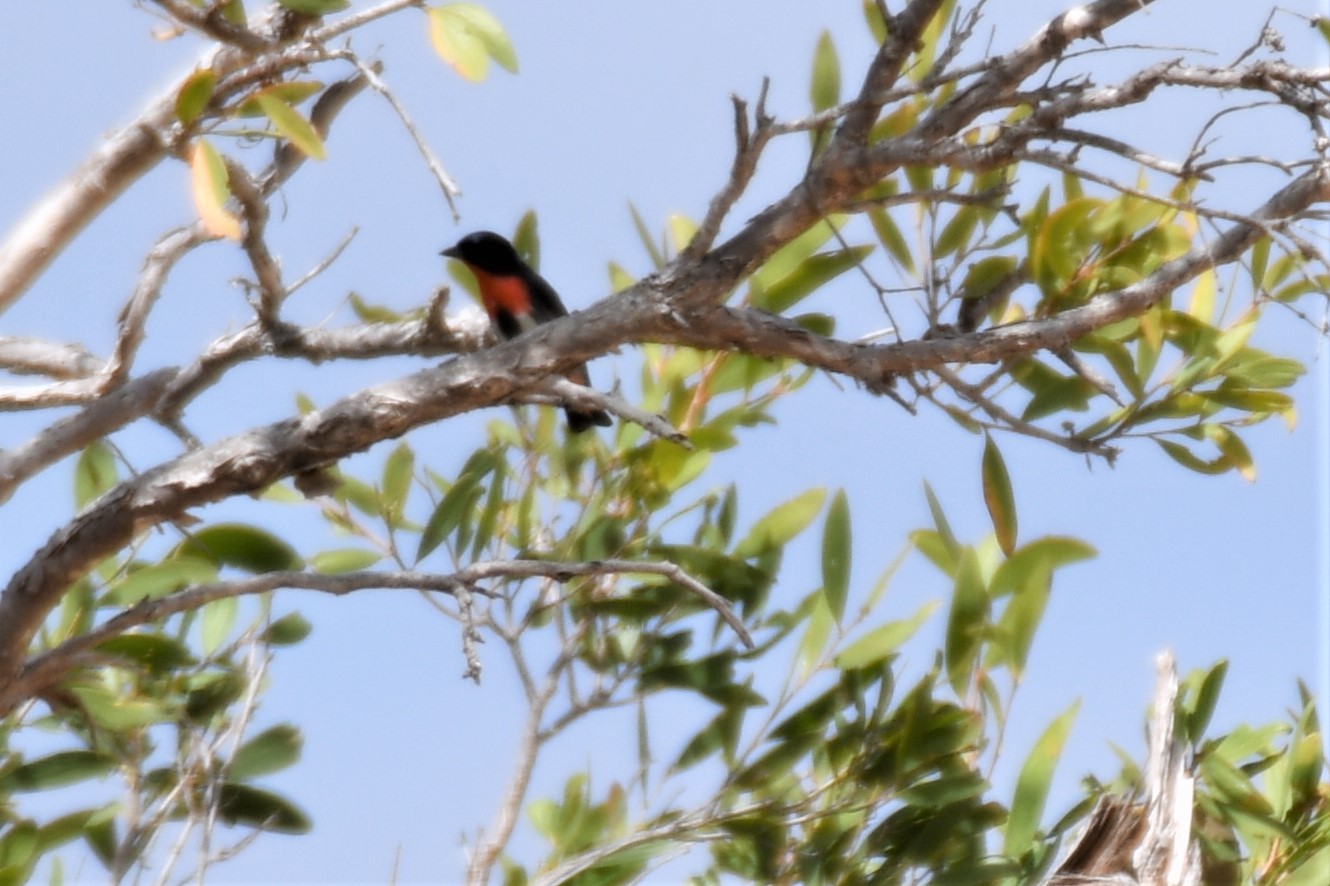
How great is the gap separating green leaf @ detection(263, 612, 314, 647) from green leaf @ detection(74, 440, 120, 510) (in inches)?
17.2

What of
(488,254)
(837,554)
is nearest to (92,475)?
(837,554)

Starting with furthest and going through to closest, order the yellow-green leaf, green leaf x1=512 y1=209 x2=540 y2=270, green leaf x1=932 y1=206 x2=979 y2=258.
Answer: green leaf x1=512 y1=209 x2=540 y2=270
green leaf x1=932 y1=206 x2=979 y2=258
the yellow-green leaf

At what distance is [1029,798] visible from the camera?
2355 millimetres

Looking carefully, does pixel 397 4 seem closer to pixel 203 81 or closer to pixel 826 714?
pixel 203 81

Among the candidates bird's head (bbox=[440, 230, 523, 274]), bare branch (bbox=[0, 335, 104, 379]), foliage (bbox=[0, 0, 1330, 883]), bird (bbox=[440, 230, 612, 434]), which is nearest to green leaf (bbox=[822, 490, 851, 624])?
foliage (bbox=[0, 0, 1330, 883])

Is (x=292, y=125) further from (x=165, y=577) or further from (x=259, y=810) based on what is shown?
(x=259, y=810)

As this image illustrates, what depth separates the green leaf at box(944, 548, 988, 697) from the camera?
2.43 meters

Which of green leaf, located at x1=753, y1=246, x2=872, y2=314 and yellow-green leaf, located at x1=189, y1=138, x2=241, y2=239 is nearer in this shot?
yellow-green leaf, located at x1=189, y1=138, x2=241, y2=239

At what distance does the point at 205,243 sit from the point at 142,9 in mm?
590

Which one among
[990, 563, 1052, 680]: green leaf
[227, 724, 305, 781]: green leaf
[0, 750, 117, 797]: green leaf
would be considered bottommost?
[990, 563, 1052, 680]: green leaf

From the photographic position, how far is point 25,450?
A: 2.36m

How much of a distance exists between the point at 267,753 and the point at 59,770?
14.8 inches

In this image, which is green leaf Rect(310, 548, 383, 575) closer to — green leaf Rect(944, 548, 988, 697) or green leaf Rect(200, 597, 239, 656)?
green leaf Rect(200, 597, 239, 656)

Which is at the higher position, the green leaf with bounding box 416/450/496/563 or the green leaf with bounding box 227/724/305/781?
the green leaf with bounding box 416/450/496/563
